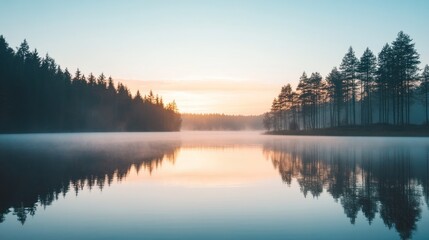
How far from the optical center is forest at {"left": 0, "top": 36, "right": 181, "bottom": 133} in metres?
97.0

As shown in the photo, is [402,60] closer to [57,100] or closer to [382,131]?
[382,131]

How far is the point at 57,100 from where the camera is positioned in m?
113

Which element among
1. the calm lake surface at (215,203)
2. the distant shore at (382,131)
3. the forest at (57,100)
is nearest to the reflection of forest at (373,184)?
the calm lake surface at (215,203)

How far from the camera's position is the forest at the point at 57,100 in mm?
97000

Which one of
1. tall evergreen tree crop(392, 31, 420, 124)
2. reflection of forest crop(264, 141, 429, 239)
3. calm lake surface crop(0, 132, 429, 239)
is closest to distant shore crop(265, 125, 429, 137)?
tall evergreen tree crop(392, 31, 420, 124)

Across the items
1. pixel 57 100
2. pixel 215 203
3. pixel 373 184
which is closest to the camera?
pixel 215 203

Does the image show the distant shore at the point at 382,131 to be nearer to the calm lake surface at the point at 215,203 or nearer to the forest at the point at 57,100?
the calm lake surface at the point at 215,203

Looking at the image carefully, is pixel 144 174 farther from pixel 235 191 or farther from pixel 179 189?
pixel 235 191

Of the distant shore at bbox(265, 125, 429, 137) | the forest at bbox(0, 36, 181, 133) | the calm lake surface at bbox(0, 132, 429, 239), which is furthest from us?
the forest at bbox(0, 36, 181, 133)

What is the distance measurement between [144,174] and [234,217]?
12.3 metres

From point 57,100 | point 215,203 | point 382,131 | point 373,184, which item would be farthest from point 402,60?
point 57,100

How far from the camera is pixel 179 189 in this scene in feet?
61.9

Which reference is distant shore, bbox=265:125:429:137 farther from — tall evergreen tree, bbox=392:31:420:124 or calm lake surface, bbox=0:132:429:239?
calm lake surface, bbox=0:132:429:239

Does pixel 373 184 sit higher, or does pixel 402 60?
pixel 402 60
